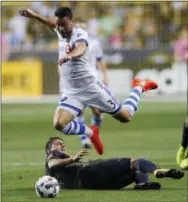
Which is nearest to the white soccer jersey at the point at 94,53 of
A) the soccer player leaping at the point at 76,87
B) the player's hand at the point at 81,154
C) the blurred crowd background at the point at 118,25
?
the soccer player leaping at the point at 76,87

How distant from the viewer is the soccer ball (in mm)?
10008

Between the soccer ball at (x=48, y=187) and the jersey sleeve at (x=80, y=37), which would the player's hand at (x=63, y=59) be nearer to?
the jersey sleeve at (x=80, y=37)

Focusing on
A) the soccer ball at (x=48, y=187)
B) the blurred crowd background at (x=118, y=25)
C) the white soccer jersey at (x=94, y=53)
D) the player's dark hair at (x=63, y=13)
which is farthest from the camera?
the blurred crowd background at (x=118, y=25)

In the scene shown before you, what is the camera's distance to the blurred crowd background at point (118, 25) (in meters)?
29.8

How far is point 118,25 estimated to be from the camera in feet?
99.8

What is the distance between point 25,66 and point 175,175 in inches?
749

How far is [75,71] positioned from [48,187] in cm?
191

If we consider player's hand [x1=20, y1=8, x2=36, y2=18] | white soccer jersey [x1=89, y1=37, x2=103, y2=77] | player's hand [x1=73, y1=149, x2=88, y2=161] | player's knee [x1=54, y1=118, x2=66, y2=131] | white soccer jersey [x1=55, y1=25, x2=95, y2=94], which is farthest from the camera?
white soccer jersey [x1=89, y1=37, x2=103, y2=77]

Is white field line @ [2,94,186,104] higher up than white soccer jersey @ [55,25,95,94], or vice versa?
white soccer jersey @ [55,25,95,94]

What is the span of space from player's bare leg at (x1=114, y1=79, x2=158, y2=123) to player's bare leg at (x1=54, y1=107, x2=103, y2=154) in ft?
1.35

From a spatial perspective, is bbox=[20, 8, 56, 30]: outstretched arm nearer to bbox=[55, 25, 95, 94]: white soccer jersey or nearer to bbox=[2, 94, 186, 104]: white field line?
bbox=[55, 25, 95, 94]: white soccer jersey

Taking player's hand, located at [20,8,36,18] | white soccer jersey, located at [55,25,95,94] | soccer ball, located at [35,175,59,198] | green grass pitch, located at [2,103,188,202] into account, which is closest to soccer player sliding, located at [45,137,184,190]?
green grass pitch, located at [2,103,188,202]

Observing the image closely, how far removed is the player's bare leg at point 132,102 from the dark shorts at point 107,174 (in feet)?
4.77

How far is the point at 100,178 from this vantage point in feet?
34.7
